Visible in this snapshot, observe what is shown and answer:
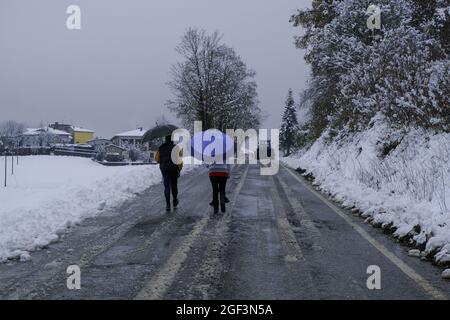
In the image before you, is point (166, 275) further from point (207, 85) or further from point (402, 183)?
point (207, 85)

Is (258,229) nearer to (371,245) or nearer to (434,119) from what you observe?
(371,245)

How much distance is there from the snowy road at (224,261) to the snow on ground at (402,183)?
51cm

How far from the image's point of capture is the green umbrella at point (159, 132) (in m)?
12.6

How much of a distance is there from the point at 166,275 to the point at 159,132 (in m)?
7.17

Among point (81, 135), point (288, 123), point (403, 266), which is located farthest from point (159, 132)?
point (81, 135)

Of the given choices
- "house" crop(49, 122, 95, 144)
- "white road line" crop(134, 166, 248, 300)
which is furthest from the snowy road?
"house" crop(49, 122, 95, 144)

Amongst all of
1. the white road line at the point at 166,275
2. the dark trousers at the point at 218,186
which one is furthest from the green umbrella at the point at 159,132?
the white road line at the point at 166,275

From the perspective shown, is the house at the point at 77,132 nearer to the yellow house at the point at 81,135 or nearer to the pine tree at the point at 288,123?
the yellow house at the point at 81,135

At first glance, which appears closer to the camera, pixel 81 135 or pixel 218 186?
pixel 218 186

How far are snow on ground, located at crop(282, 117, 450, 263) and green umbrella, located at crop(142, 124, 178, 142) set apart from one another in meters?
5.04

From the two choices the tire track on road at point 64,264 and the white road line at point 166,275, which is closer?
the white road line at point 166,275

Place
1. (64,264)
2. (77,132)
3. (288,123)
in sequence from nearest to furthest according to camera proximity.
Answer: (64,264) < (288,123) < (77,132)

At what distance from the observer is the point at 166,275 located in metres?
5.93

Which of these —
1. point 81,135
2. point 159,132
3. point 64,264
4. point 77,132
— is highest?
point 77,132
